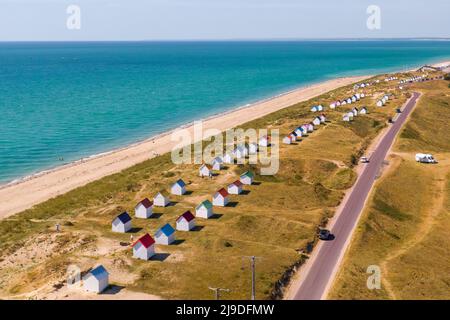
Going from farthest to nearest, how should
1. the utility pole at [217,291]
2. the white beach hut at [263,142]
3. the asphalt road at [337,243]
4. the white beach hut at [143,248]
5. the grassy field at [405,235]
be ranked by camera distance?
the white beach hut at [263,142] < the white beach hut at [143,248] < the grassy field at [405,235] < the asphalt road at [337,243] < the utility pole at [217,291]

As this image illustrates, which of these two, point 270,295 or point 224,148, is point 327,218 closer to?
point 270,295

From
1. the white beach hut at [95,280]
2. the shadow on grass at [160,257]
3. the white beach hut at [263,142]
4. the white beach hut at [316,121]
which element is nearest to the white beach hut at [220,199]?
the shadow on grass at [160,257]

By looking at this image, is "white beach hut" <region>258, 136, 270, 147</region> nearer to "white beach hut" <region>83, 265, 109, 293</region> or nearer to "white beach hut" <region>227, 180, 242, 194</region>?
"white beach hut" <region>227, 180, 242, 194</region>

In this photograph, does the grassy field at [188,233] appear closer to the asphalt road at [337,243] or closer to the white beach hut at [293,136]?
the asphalt road at [337,243]

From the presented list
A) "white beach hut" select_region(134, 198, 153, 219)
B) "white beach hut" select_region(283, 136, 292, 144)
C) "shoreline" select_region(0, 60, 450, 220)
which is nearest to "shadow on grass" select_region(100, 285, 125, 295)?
"white beach hut" select_region(134, 198, 153, 219)

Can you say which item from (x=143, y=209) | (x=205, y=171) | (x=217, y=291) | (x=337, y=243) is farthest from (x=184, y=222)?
(x=205, y=171)
